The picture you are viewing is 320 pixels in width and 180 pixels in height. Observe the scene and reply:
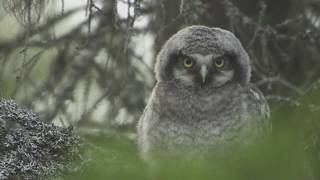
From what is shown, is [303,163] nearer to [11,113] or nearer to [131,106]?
[11,113]

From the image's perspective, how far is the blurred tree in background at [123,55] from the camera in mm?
4008

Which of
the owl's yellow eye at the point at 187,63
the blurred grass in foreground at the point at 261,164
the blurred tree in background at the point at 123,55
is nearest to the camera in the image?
the blurred grass in foreground at the point at 261,164

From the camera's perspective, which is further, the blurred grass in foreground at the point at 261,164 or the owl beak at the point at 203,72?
the owl beak at the point at 203,72

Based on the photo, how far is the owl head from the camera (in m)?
3.54

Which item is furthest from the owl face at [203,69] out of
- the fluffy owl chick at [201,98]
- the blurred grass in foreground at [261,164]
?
the blurred grass in foreground at [261,164]

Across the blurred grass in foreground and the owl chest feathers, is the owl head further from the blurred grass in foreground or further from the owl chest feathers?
the blurred grass in foreground

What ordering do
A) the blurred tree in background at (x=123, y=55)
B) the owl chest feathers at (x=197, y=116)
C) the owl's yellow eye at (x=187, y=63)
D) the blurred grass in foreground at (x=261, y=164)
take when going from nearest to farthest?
1. the blurred grass in foreground at (x=261, y=164)
2. the owl chest feathers at (x=197, y=116)
3. the owl's yellow eye at (x=187, y=63)
4. the blurred tree in background at (x=123, y=55)

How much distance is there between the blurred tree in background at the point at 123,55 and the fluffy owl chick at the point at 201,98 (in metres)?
0.19

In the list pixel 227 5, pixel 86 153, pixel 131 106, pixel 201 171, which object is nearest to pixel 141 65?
pixel 131 106

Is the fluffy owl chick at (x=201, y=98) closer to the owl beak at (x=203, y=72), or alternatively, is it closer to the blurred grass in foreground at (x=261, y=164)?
the owl beak at (x=203, y=72)

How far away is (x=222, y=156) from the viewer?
3383 mm

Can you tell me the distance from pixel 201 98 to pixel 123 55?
18.0 inches

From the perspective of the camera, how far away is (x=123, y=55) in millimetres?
3723

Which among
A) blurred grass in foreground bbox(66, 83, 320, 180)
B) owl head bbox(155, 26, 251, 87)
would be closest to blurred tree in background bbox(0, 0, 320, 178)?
A: owl head bbox(155, 26, 251, 87)
